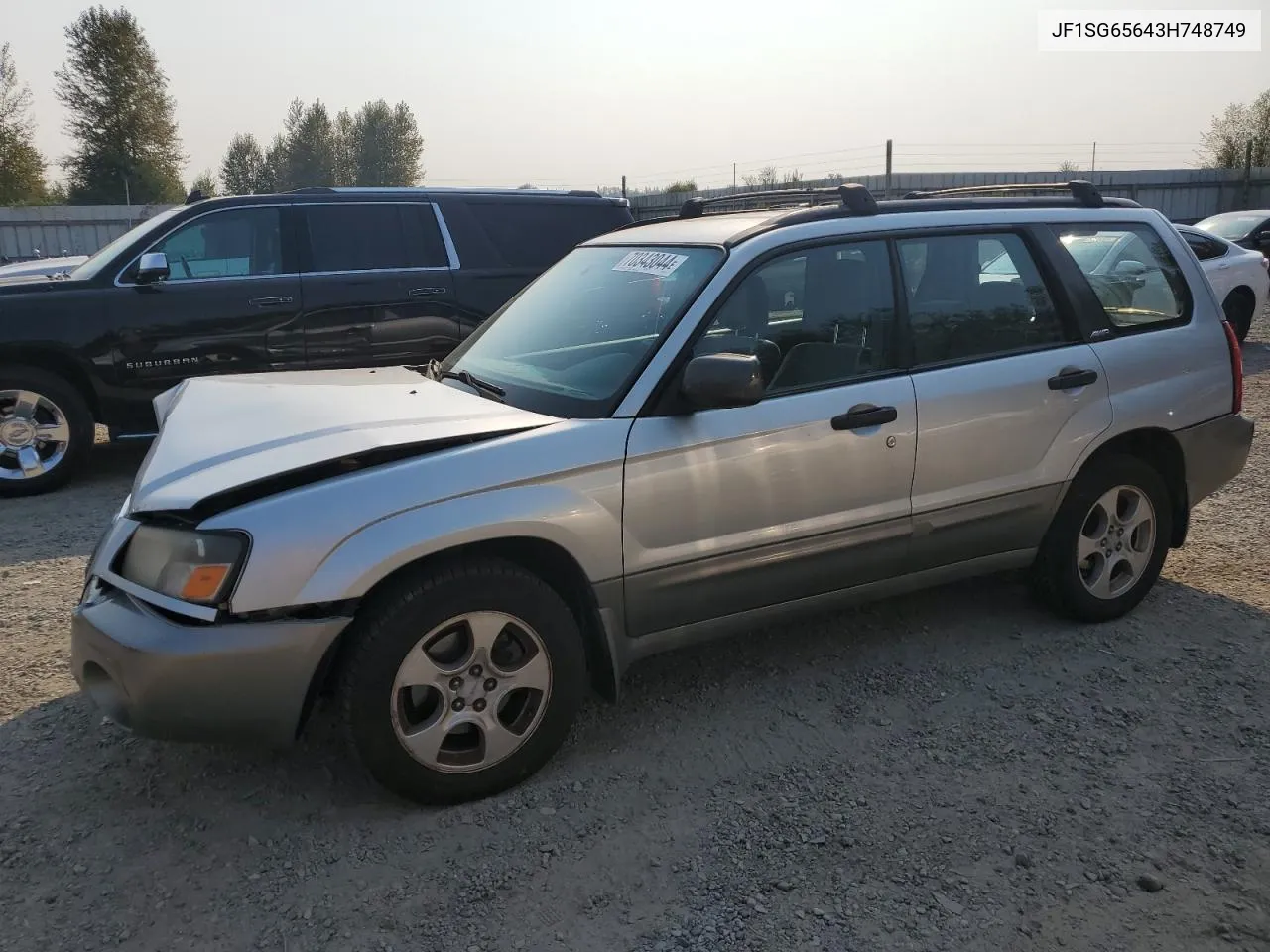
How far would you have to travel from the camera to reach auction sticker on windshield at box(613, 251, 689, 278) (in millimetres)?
3705

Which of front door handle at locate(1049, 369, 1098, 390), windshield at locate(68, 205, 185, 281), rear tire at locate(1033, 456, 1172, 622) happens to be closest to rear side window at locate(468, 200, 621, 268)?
windshield at locate(68, 205, 185, 281)

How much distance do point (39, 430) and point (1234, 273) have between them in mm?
Answer: 12179

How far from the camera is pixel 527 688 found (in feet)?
10.1

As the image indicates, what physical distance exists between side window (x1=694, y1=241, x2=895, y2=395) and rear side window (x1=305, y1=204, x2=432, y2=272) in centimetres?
461

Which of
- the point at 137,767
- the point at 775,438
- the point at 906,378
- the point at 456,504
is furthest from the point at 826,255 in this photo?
the point at 137,767

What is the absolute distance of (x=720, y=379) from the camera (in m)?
3.10

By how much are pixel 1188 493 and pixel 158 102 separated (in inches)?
2521

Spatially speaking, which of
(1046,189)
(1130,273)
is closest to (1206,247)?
(1046,189)

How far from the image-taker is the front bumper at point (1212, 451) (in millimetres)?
4414

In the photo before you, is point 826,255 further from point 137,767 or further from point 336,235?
Result: point 336,235

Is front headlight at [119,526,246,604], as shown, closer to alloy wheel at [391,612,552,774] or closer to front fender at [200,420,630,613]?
front fender at [200,420,630,613]

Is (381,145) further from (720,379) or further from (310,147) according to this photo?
(720,379)

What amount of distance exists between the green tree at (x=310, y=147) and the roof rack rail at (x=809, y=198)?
86.6 m

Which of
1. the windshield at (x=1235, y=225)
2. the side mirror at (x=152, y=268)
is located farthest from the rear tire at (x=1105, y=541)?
the windshield at (x=1235, y=225)
